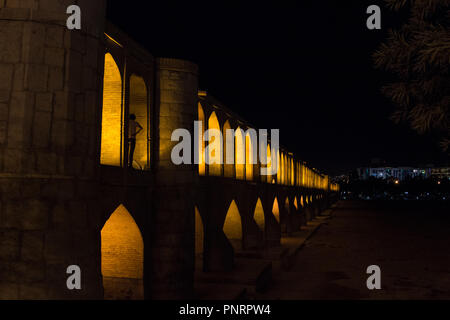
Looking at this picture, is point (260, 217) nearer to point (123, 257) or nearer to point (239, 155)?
point (239, 155)

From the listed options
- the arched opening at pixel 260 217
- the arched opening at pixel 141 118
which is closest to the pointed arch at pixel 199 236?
the arched opening at pixel 141 118

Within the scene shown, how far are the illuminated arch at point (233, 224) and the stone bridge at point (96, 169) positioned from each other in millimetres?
2266

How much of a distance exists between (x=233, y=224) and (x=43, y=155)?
543 inches

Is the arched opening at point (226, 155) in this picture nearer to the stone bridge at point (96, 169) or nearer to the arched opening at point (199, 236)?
the stone bridge at point (96, 169)

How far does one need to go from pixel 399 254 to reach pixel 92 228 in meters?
21.4

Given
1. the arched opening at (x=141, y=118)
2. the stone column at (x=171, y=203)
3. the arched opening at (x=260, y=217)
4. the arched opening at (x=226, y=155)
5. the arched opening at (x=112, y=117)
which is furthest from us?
the arched opening at (x=260, y=217)

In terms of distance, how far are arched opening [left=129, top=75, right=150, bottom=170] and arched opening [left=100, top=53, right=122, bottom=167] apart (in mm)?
1065

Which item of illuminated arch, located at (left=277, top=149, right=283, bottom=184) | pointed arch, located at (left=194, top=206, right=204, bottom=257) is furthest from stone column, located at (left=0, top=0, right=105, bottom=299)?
illuminated arch, located at (left=277, top=149, right=283, bottom=184)

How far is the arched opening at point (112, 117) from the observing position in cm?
1034

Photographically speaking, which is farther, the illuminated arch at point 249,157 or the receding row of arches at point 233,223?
the illuminated arch at point 249,157

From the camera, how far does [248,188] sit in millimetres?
20344

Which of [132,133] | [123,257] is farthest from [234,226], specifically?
[132,133]
